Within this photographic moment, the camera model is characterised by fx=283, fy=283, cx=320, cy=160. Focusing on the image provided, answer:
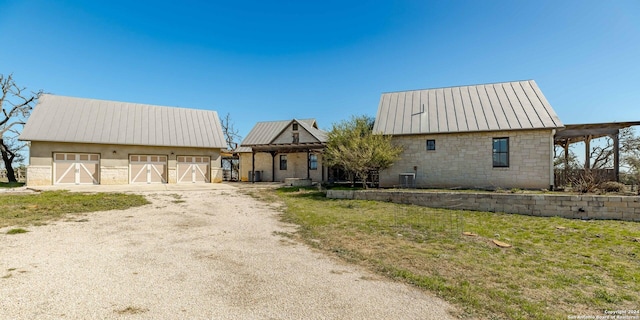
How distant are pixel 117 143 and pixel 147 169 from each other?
248 cm

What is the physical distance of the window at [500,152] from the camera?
14.3m

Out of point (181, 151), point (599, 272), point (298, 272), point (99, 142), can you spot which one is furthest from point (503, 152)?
point (99, 142)

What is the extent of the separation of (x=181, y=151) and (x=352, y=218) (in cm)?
1637

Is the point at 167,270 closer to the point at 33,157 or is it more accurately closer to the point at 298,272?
the point at 298,272

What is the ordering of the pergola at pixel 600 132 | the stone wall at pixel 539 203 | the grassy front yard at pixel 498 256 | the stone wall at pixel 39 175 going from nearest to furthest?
1. the grassy front yard at pixel 498 256
2. the stone wall at pixel 539 203
3. the pergola at pixel 600 132
4. the stone wall at pixel 39 175

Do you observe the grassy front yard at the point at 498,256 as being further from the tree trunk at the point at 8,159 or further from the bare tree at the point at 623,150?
the tree trunk at the point at 8,159

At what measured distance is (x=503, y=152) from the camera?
47.2 ft

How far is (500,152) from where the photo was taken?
14.4m

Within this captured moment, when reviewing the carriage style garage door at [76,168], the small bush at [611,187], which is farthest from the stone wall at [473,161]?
the carriage style garage door at [76,168]

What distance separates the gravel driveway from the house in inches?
427

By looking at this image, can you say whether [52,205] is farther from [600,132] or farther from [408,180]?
[600,132]

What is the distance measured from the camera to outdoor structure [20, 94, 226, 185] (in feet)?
57.1

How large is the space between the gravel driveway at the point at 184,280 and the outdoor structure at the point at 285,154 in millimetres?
15057

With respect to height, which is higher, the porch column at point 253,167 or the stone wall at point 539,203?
the porch column at point 253,167
